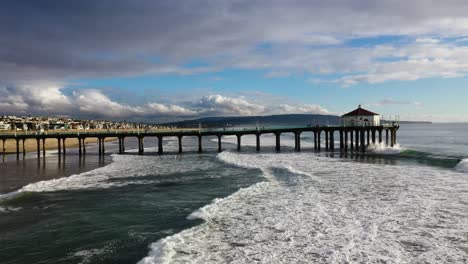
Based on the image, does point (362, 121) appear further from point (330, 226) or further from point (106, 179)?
point (330, 226)

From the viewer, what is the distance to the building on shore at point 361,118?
57344 millimetres

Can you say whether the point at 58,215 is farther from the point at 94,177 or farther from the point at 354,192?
the point at 354,192

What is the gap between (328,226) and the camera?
1462 cm

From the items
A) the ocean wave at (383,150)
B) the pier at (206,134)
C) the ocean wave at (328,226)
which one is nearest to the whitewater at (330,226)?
the ocean wave at (328,226)

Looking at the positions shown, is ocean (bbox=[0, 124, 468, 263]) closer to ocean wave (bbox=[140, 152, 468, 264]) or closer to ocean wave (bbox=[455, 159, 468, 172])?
ocean wave (bbox=[140, 152, 468, 264])

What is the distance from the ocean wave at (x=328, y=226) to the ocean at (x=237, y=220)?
1.6 inches

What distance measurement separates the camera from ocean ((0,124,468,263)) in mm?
11719

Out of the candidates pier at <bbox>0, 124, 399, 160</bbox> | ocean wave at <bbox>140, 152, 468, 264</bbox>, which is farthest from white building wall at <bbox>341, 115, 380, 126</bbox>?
ocean wave at <bbox>140, 152, 468, 264</bbox>

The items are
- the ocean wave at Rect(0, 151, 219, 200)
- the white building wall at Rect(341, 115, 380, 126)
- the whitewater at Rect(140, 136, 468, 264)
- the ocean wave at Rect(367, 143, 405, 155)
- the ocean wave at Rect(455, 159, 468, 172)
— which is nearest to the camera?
the whitewater at Rect(140, 136, 468, 264)

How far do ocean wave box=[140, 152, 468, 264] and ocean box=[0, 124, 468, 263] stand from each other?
0.04 meters

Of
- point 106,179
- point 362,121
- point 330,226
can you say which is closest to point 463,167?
point 330,226

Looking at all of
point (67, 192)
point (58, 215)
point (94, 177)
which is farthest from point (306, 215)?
point (94, 177)

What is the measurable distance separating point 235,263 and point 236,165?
24735mm

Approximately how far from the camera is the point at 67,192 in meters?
22.2
